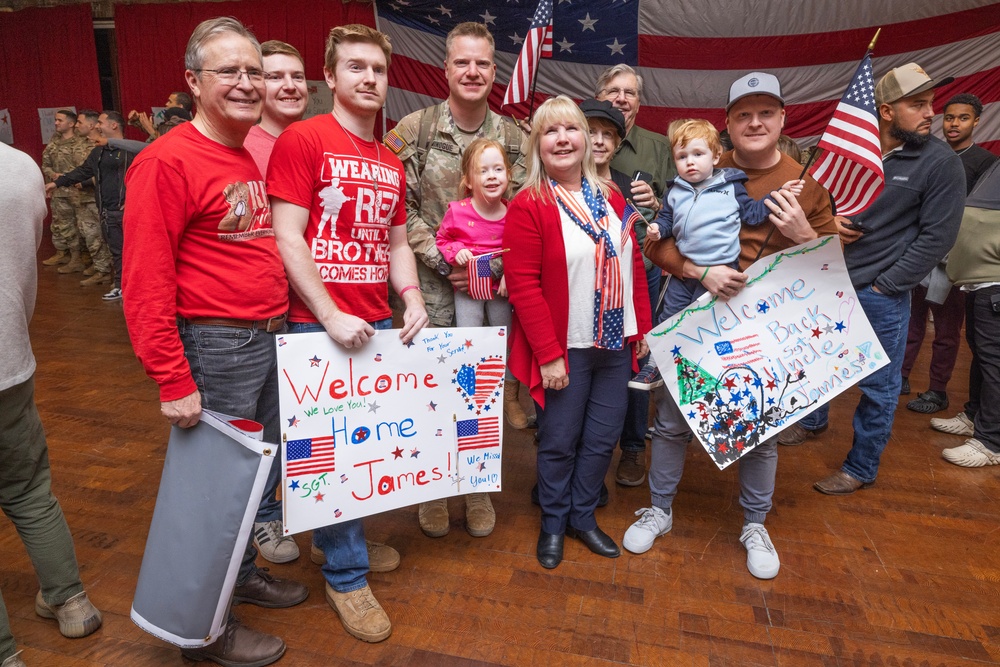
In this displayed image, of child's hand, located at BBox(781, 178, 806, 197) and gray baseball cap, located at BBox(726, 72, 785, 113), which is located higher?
gray baseball cap, located at BBox(726, 72, 785, 113)

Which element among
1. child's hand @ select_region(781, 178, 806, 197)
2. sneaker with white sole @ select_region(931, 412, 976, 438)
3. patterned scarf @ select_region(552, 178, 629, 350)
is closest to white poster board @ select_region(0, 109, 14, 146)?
patterned scarf @ select_region(552, 178, 629, 350)

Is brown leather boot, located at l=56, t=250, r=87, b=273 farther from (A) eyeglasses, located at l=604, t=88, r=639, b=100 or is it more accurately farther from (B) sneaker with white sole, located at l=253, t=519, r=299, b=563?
(A) eyeglasses, located at l=604, t=88, r=639, b=100

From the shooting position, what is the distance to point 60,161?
24.0ft

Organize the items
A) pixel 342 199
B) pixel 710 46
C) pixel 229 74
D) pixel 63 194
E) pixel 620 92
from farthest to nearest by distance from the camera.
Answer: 1. pixel 63 194
2. pixel 710 46
3. pixel 620 92
4. pixel 342 199
5. pixel 229 74

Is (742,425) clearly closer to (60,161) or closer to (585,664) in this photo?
(585,664)

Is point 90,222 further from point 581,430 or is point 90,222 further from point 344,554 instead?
point 581,430

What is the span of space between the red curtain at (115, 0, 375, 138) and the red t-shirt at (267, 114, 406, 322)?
5681 mm

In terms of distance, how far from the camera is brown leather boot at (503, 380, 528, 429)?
11.7 ft

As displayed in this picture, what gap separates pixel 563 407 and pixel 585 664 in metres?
0.80

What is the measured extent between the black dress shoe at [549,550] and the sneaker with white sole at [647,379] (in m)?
0.63

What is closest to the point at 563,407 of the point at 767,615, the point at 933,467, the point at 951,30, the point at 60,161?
the point at 767,615

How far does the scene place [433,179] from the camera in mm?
2443

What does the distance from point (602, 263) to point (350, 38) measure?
1.02 meters

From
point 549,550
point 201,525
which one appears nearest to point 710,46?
point 549,550
